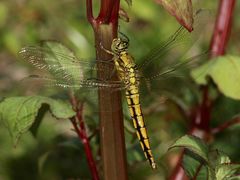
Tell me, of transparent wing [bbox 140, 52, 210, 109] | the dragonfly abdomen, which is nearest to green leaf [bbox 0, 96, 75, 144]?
the dragonfly abdomen

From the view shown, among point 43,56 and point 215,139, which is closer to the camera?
point 43,56

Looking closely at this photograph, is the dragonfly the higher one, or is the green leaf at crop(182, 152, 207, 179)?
the dragonfly

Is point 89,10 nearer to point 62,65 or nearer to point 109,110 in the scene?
point 109,110

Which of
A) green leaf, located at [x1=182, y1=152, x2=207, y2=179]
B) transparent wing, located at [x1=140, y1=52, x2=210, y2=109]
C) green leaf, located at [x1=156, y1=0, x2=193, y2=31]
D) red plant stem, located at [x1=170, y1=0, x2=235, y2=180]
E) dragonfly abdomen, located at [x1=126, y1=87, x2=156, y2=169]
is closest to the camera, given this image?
green leaf, located at [x1=156, y1=0, x2=193, y2=31]

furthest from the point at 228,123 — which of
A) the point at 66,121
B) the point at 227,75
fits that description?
the point at 66,121

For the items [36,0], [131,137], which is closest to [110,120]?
[131,137]

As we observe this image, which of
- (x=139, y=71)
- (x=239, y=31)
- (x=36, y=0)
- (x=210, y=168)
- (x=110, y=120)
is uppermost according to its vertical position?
(x=36, y=0)

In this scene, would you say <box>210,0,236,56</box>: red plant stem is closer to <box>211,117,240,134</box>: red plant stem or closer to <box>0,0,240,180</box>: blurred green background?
<box>0,0,240,180</box>: blurred green background

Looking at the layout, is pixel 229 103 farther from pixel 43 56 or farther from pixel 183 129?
pixel 43 56
